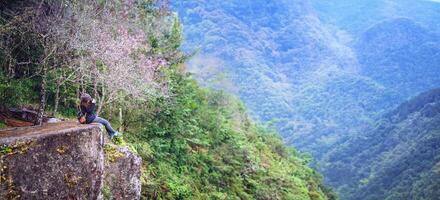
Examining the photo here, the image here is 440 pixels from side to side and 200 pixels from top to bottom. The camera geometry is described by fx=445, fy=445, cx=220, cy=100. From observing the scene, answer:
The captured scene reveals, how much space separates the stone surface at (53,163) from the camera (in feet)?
23.4

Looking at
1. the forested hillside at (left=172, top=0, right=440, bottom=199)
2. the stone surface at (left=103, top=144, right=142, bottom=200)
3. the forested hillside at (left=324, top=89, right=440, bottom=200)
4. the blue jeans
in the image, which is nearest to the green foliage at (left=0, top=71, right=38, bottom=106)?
the blue jeans

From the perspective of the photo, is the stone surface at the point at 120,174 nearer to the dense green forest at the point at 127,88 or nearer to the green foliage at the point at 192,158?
the dense green forest at the point at 127,88

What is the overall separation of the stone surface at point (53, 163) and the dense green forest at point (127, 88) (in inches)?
82.1

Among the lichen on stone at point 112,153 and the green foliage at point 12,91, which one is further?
the green foliage at point 12,91

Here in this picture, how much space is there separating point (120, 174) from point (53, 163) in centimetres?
225

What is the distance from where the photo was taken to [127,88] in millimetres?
14867

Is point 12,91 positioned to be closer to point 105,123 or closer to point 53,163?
point 105,123

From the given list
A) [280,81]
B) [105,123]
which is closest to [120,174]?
[105,123]

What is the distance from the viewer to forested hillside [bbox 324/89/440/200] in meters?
76.9

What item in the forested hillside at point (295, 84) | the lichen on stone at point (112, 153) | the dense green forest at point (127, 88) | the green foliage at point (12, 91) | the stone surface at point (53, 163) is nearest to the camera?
the stone surface at point (53, 163)

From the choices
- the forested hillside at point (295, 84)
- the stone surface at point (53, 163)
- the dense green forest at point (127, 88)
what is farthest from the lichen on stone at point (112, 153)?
the forested hillside at point (295, 84)

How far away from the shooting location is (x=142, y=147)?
50.9ft

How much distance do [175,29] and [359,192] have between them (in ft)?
231

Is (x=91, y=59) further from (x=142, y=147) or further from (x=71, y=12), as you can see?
(x=142, y=147)
